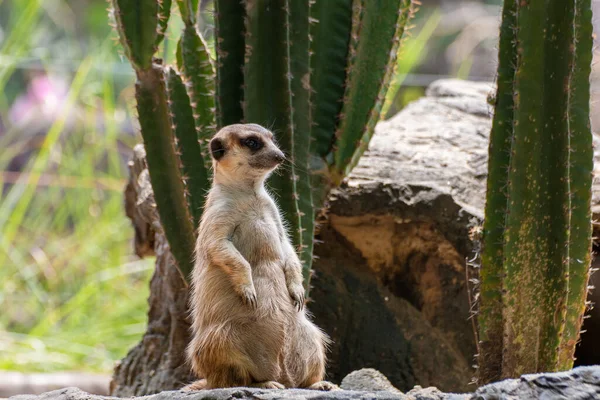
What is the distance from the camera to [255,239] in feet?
10.0

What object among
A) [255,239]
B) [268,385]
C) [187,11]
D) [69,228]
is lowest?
[69,228]

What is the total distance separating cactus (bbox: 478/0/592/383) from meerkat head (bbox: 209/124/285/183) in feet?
2.82

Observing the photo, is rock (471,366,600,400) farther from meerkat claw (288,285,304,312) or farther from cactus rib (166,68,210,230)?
cactus rib (166,68,210,230)

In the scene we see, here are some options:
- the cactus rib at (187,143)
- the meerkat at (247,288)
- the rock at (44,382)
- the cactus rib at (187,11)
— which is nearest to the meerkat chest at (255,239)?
the meerkat at (247,288)

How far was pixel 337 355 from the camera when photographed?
4.58 m

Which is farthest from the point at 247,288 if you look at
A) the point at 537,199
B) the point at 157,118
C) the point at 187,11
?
the point at 187,11

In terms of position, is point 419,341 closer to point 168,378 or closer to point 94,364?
point 168,378

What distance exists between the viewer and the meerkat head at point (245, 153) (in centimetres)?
306

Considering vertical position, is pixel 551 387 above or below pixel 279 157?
below

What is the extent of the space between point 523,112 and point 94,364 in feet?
17.6

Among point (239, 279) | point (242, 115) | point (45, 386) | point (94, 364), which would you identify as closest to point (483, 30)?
point (94, 364)

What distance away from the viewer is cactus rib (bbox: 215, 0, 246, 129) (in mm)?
3621

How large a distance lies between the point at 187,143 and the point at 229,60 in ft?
1.48

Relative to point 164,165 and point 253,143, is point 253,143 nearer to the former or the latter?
point 253,143
